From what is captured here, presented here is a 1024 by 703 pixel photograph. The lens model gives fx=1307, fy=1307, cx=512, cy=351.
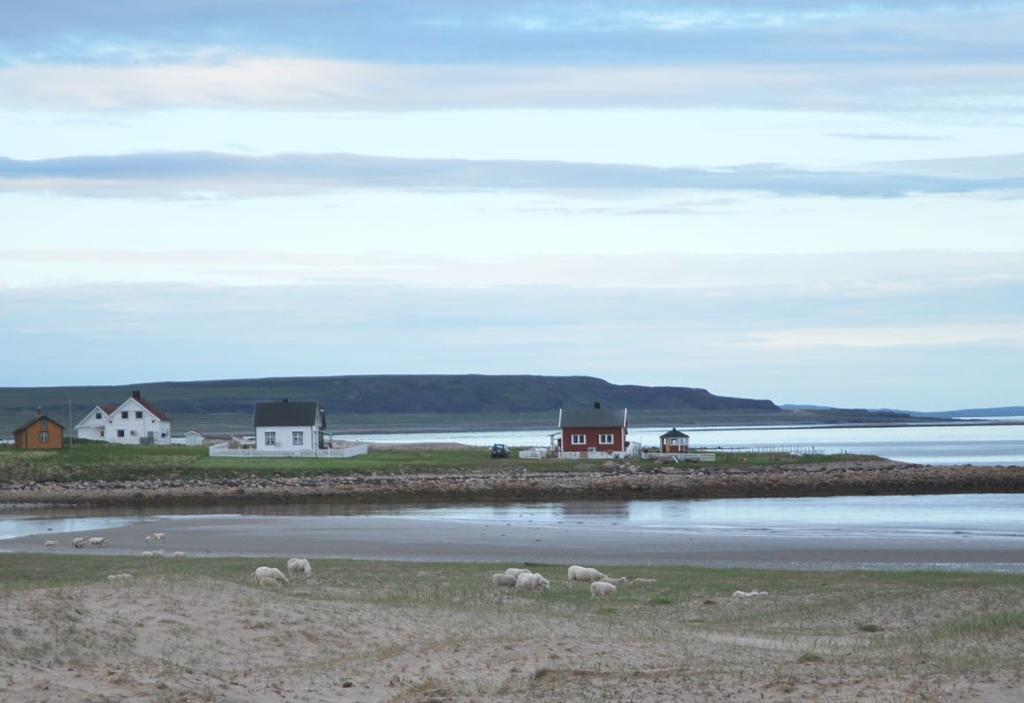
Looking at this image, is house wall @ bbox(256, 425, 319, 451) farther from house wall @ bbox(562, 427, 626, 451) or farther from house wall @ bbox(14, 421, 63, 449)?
house wall @ bbox(562, 427, 626, 451)

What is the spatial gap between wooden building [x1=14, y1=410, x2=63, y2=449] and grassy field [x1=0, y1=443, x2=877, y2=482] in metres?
1.10

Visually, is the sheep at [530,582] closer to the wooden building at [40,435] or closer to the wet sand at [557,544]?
the wet sand at [557,544]

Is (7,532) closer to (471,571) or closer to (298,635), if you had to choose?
(471,571)

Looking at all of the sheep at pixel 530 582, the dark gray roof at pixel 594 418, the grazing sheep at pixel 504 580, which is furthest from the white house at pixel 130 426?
the sheep at pixel 530 582

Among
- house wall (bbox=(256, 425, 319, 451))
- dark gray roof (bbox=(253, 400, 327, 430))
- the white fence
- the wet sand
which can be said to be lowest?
the wet sand

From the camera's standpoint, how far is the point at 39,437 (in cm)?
8138

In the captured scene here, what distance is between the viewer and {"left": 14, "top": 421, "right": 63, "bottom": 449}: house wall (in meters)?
80.9

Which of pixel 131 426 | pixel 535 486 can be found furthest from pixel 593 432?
pixel 131 426

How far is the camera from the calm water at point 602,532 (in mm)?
33906

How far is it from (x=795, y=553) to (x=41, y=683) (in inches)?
1013

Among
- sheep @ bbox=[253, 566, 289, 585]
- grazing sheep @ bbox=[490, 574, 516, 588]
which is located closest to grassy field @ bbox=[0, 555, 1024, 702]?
sheep @ bbox=[253, 566, 289, 585]

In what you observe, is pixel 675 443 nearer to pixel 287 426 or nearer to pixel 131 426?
pixel 287 426

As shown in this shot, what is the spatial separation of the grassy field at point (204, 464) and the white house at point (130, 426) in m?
13.2

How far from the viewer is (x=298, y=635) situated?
15820mm
